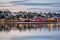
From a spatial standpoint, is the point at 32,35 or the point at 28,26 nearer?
the point at 32,35

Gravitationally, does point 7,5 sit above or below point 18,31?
above

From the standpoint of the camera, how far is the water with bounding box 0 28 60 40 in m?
1.73

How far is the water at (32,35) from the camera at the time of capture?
1731mm

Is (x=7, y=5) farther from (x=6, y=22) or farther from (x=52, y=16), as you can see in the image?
(x=52, y=16)

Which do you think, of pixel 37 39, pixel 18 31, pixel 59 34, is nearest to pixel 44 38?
pixel 37 39

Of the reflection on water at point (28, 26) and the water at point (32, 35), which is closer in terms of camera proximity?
the water at point (32, 35)

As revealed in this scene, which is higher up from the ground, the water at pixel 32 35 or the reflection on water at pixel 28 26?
the reflection on water at pixel 28 26

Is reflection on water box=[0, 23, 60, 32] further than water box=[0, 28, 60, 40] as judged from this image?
Yes

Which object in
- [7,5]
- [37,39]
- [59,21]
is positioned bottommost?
[37,39]

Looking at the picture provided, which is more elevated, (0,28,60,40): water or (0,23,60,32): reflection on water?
(0,23,60,32): reflection on water

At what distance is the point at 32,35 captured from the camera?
5.79 feet

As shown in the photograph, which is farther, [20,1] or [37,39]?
[20,1]

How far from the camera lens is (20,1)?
1.87 metres

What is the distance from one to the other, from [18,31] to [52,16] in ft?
1.41
